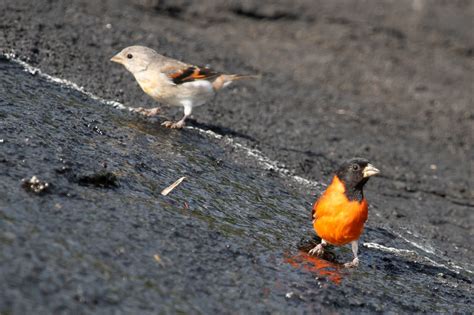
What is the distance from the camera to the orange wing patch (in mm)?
7746

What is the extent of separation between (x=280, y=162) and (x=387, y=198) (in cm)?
126

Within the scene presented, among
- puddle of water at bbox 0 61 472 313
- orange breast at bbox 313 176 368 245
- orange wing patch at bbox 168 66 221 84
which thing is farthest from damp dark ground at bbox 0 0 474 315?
orange wing patch at bbox 168 66 221 84

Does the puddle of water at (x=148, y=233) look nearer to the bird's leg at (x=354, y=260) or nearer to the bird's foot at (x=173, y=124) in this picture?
the bird's leg at (x=354, y=260)

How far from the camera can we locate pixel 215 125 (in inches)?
324

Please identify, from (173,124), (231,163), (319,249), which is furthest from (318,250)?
(173,124)

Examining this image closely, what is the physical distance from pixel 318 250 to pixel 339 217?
0.28 meters

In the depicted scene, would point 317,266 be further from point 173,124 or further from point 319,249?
point 173,124

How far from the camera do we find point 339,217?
215 inches

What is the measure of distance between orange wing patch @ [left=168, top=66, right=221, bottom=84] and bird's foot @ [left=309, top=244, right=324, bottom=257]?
2.74 meters

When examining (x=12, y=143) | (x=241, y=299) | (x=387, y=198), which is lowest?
(x=387, y=198)

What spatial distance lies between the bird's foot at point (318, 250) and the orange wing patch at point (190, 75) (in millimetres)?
2740

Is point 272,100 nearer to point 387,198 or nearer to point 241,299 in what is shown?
point 387,198

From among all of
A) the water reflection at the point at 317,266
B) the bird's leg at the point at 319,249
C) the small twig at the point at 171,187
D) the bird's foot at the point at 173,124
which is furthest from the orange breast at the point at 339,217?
the bird's foot at the point at 173,124

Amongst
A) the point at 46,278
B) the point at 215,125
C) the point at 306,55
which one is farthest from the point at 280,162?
the point at 306,55
